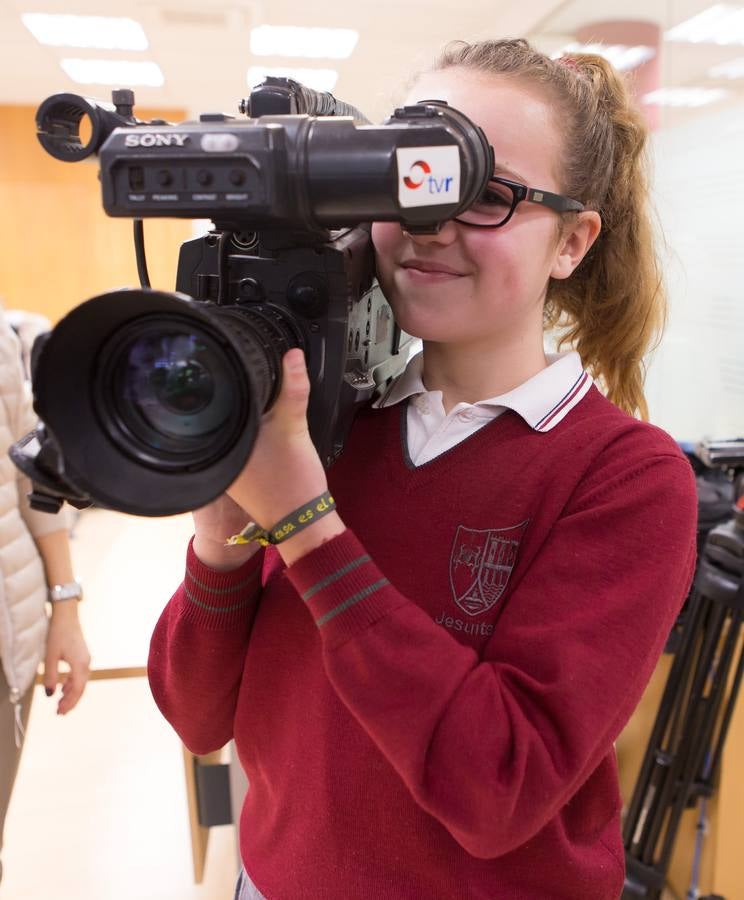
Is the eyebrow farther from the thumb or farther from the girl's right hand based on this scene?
the girl's right hand

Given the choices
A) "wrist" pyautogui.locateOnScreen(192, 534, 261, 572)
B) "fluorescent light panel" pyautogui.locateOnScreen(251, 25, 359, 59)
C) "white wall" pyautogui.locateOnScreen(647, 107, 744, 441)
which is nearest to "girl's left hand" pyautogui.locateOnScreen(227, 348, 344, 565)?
"wrist" pyautogui.locateOnScreen(192, 534, 261, 572)

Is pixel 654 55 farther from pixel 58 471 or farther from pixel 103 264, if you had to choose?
pixel 103 264

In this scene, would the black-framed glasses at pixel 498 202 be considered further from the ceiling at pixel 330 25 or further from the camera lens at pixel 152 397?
the ceiling at pixel 330 25

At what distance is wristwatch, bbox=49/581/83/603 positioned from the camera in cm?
127

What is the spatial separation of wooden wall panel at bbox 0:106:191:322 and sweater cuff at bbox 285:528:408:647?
5.78 metres

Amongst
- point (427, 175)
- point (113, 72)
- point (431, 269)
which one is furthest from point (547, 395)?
point (113, 72)

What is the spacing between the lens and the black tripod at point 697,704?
1.32 metres

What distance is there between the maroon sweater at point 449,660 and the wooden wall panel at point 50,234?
562cm

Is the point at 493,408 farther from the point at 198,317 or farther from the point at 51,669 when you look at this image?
the point at 51,669

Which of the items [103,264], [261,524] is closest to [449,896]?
[261,524]

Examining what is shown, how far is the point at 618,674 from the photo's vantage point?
54cm

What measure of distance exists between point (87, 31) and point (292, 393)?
443 centimetres

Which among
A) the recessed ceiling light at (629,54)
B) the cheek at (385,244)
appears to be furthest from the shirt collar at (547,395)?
the recessed ceiling light at (629,54)

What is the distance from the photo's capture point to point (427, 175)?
490 millimetres
